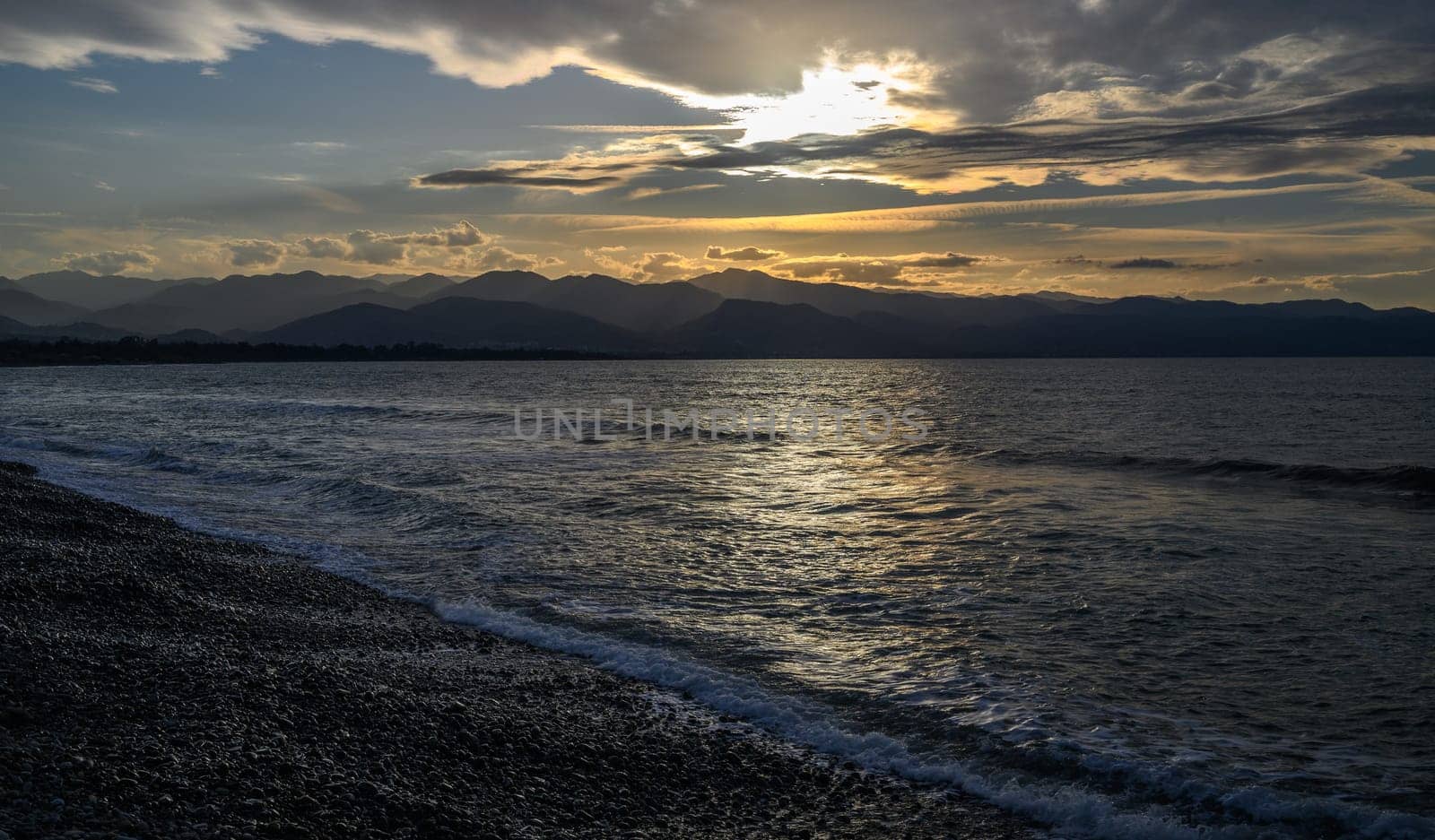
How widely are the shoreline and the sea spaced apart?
816mm

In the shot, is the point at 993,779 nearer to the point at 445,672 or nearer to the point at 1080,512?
the point at 445,672

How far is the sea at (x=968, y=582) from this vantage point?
25.1 feet

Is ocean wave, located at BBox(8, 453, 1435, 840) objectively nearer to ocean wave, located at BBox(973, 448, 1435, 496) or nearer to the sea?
the sea

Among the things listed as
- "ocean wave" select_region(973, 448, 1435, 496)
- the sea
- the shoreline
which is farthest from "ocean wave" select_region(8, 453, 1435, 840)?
"ocean wave" select_region(973, 448, 1435, 496)

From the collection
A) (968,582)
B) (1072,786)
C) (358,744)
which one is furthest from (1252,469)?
(358,744)

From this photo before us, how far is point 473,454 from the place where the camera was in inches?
1307

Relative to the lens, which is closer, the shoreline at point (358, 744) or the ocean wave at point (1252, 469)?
the shoreline at point (358, 744)

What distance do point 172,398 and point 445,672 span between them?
72.7m

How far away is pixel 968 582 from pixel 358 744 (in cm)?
1018

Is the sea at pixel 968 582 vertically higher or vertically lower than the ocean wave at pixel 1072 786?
higher

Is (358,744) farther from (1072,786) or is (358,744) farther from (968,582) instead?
(968,582)

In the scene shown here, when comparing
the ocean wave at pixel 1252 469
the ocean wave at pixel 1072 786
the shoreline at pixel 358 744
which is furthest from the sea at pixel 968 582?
the shoreline at pixel 358 744

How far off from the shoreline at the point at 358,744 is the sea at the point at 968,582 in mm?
816

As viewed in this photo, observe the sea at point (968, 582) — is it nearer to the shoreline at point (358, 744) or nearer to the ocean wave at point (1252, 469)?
the ocean wave at point (1252, 469)
